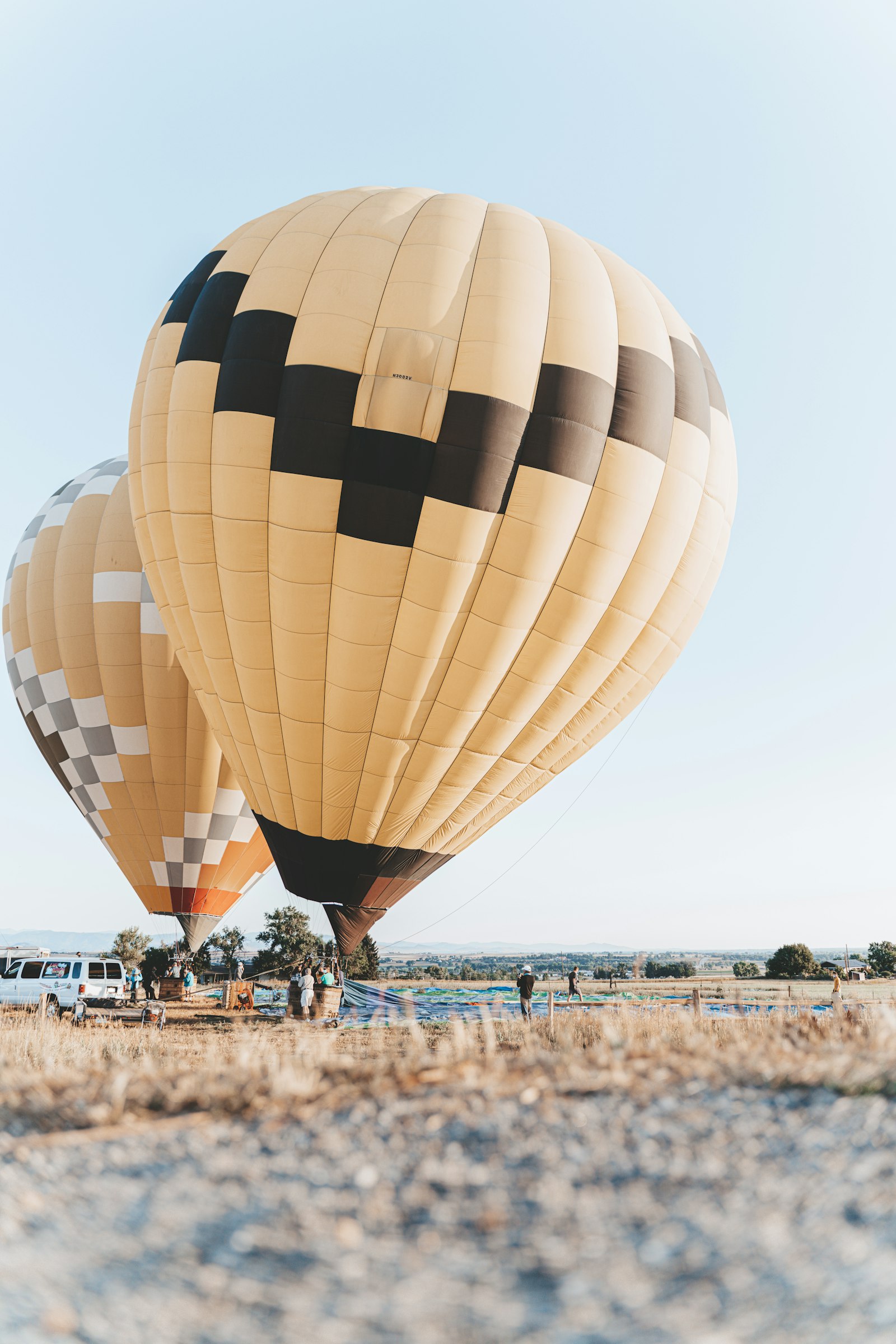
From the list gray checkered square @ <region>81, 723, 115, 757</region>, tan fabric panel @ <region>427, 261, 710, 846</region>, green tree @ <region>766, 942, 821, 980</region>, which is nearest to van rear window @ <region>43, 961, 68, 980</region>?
gray checkered square @ <region>81, 723, 115, 757</region>

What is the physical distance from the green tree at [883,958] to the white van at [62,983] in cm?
4362

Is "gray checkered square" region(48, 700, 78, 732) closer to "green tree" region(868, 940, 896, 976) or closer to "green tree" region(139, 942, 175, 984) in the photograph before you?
"green tree" region(139, 942, 175, 984)

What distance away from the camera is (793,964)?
1799 inches

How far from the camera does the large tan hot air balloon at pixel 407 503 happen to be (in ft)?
34.3

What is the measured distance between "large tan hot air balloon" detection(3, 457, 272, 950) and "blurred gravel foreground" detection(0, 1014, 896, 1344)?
13.5 metres

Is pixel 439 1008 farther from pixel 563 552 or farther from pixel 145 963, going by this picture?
pixel 145 963

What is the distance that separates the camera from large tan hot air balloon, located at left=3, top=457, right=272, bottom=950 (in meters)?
18.1

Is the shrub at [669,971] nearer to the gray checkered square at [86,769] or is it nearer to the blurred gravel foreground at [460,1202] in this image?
the gray checkered square at [86,769]

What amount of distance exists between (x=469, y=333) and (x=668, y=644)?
546 cm

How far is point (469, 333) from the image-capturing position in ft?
34.6

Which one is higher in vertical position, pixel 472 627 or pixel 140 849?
pixel 472 627

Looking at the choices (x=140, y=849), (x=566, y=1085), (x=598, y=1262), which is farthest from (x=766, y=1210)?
(x=140, y=849)

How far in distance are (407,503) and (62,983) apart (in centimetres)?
1277

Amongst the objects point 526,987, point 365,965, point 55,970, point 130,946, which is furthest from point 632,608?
point 130,946
